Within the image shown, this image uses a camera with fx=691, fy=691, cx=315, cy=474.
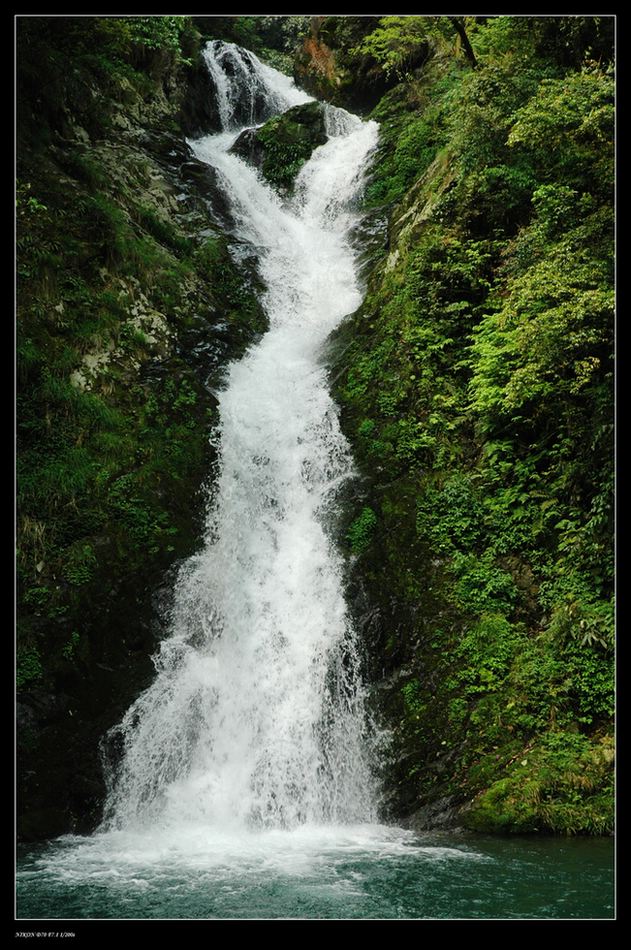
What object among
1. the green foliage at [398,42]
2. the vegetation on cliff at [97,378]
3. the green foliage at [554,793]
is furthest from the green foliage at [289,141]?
the green foliage at [554,793]

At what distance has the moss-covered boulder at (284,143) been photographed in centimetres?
2297

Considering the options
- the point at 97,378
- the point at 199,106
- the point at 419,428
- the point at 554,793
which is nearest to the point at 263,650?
the point at 554,793

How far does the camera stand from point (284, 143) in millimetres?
23547

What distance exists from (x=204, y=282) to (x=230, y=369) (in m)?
3.09

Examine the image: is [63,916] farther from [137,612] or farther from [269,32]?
[269,32]

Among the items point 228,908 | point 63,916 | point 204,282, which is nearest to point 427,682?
point 228,908

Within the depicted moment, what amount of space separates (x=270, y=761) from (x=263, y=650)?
1.74 m

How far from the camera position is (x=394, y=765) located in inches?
360

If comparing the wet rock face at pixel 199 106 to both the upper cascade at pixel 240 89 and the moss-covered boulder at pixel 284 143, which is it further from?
the moss-covered boulder at pixel 284 143

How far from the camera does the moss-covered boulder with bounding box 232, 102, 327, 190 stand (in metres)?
23.0

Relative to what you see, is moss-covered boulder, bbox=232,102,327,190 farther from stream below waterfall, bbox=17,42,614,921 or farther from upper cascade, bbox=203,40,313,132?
stream below waterfall, bbox=17,42,614,921

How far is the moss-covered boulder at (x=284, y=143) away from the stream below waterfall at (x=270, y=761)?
→ 8.81m

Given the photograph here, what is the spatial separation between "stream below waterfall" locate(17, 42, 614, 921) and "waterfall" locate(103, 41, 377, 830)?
0.08 feet

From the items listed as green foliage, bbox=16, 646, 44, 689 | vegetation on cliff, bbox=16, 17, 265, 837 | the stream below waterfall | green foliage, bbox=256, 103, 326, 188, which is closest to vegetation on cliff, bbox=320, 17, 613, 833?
the stream below waterfall
